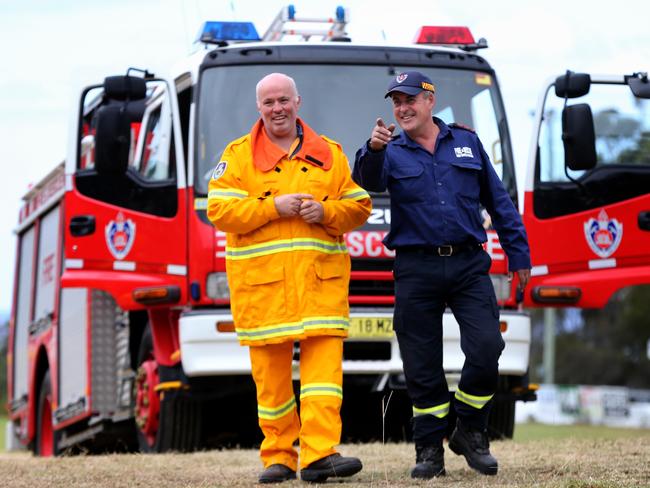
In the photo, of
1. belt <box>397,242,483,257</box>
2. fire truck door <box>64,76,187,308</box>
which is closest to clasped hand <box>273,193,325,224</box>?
belt <box>397,242,483,257</box>

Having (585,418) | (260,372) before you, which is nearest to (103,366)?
(260,372)

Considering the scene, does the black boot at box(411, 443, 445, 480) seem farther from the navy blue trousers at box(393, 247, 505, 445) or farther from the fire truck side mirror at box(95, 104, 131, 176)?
the fire truck side mirror at box(95, 104, 131, 176)

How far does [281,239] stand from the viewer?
7.26m

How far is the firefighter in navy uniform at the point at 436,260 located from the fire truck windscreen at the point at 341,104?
2807 mm

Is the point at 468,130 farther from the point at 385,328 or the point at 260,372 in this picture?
the point at 385,328

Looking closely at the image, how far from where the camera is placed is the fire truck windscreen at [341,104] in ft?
33.9

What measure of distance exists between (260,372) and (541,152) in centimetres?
398

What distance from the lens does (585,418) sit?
40.6 m

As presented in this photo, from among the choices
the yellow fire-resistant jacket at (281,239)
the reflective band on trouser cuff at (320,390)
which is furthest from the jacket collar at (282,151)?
the reflective band on trouser cuff at (320,390)

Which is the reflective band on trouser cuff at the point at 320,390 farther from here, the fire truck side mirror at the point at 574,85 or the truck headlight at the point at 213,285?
the fire truck side mirror at the point at 574,85

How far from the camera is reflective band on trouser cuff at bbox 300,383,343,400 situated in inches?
284

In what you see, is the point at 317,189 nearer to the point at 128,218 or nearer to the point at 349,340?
the point at 349,340

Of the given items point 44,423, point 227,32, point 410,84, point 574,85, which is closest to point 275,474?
point 410,84

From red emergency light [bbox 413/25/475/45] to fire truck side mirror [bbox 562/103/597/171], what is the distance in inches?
59.9
